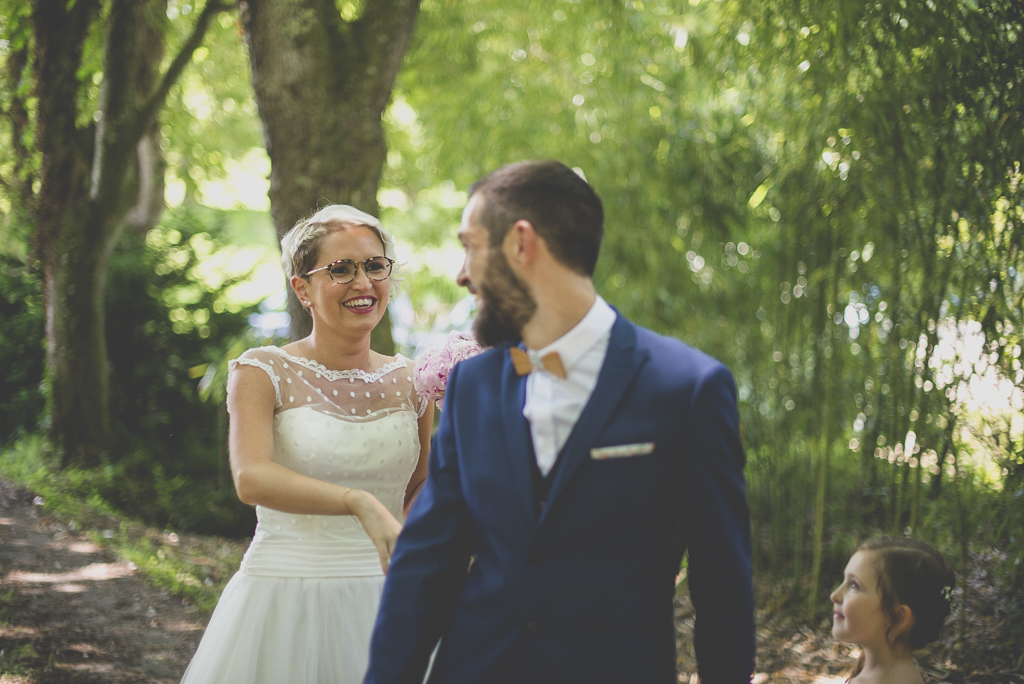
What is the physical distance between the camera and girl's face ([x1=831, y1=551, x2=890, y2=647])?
2061mm

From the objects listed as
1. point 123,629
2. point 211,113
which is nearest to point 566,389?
point 123,629

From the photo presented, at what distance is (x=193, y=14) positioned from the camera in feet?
19.9

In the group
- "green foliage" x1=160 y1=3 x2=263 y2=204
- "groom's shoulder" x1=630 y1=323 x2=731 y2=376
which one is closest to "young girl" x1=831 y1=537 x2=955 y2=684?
"groom's shoulder" x1=630 y1=323 x2=731 y2=376

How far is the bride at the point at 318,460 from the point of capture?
1.93 m

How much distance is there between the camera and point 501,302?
130 cm

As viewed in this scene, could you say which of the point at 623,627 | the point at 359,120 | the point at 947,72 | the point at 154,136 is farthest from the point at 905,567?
the point at 154,136

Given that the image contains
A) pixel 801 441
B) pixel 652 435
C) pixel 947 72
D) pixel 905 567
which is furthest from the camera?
pixel 801 441

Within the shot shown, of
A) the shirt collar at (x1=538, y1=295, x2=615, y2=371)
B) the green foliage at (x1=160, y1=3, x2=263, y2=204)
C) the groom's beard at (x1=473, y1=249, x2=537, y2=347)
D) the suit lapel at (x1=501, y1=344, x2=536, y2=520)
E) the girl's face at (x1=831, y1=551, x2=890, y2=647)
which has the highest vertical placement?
the green foliage at (x1=160, y1=3, x2=263, y2=204)

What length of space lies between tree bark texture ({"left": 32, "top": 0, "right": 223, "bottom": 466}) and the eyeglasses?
144 inches

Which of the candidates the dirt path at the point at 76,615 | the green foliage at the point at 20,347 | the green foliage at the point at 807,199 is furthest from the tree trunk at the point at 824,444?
the green foliage at the point at 20,347

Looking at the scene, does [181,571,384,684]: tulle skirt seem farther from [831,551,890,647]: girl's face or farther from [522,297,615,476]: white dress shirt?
Result: [831,551,890,647]: girl's face

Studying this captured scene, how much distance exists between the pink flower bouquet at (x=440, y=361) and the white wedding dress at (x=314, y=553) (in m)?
0.19

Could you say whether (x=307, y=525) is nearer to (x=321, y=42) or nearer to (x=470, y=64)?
(x=321, y=42)

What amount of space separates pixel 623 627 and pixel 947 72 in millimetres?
2687
